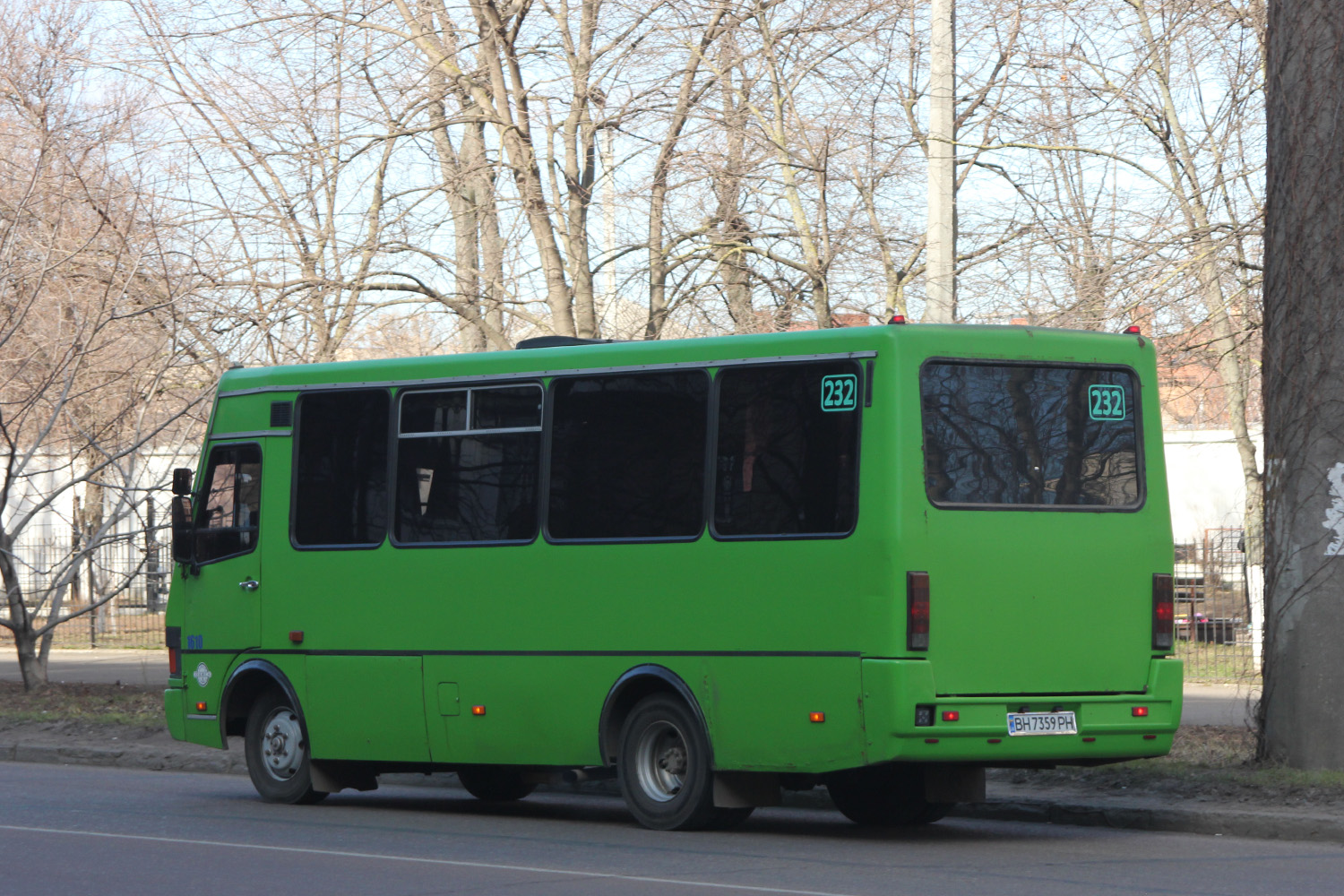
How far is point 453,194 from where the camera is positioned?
20109 mm

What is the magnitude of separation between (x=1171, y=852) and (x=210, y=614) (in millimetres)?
6917

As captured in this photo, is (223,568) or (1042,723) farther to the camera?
(223,568)

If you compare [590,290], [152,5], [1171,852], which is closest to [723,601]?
[1171,852]

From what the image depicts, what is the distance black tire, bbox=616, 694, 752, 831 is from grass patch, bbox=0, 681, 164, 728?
7.70m

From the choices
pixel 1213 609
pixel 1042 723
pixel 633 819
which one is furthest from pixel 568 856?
pixel 1213 609

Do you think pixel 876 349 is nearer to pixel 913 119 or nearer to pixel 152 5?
pixel 913 119

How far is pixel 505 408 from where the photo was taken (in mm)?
11969

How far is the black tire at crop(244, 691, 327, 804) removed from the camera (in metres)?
13.1

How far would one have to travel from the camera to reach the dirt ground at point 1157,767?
36.8 feet

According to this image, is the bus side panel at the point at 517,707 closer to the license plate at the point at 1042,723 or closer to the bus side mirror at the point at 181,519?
the license plate at the point at 1042,723

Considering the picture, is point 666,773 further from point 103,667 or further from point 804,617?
point 103,667

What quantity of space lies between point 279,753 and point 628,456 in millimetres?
3785

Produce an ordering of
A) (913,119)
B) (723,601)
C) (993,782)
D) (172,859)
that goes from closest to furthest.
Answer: (172,859), (723,601), (993,782), (913,119)

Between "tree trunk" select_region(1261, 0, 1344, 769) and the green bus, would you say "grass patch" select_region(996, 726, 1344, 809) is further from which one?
the green bus
